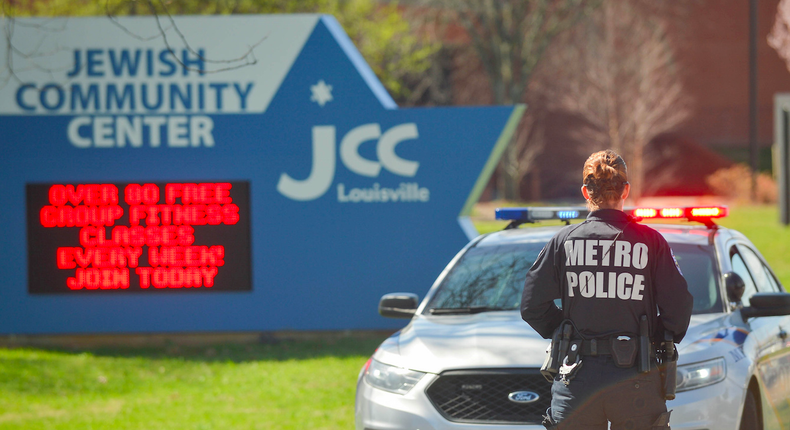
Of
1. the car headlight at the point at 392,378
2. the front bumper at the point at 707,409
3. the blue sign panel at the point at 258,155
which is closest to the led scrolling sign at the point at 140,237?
the blue sign panel at the point at 258,155

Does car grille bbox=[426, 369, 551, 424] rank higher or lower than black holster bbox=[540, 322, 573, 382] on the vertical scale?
lower

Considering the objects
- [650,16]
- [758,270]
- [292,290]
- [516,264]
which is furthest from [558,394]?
[650,16]

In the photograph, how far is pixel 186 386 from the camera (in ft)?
32.0

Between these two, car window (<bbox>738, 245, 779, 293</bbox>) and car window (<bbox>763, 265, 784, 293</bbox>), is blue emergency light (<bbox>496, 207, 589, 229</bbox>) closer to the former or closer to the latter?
car window (<bbox>738, 245, 779, 293</bbox>)

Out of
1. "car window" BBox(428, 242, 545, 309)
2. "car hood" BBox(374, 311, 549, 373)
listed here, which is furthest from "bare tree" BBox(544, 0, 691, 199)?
"car hood" BBox(374, 311, 549, 373)

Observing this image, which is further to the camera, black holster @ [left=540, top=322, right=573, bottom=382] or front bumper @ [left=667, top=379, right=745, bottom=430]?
front bumper @ [left=667, top=379, right=745, bottom=430]

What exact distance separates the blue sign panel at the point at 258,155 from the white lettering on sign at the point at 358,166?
2 centimetres

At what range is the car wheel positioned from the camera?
196 inches

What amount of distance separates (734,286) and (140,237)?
24.0ft

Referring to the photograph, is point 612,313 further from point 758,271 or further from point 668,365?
point 758,271

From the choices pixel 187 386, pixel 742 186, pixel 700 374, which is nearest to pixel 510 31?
pixel 742 186

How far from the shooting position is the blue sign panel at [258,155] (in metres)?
11.6

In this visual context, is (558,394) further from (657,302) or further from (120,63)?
(120,63)

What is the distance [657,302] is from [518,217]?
7.59 feet
